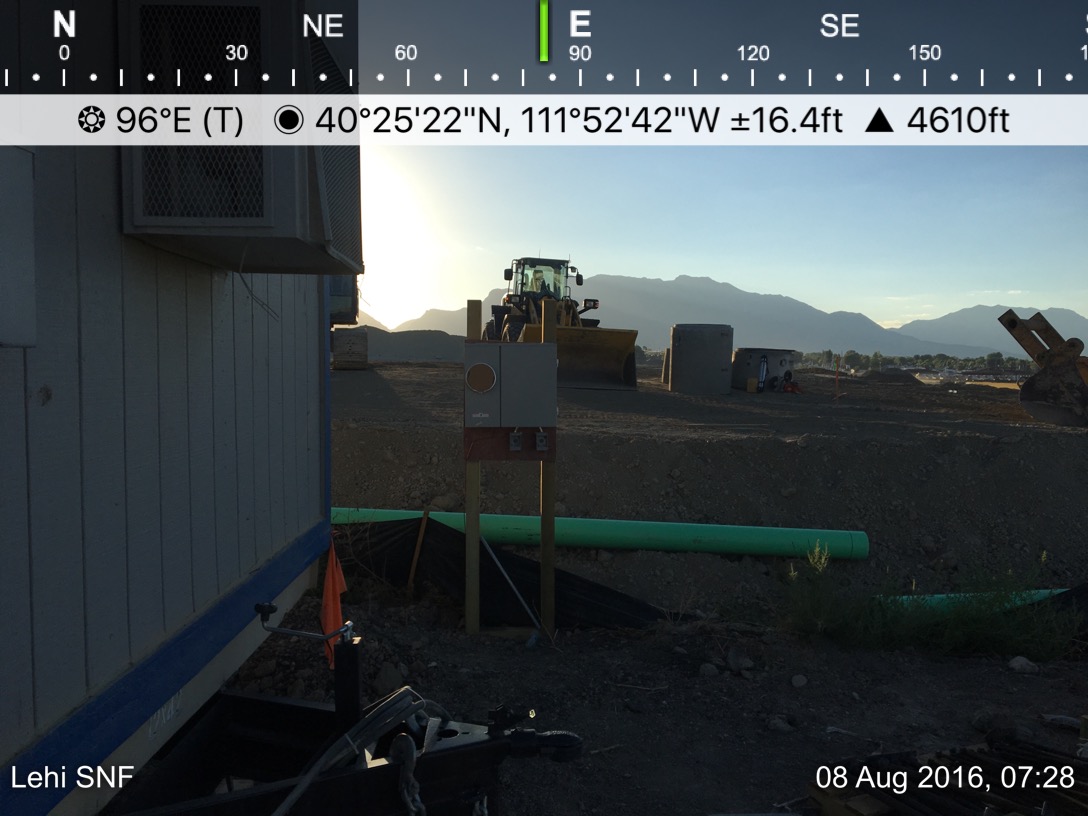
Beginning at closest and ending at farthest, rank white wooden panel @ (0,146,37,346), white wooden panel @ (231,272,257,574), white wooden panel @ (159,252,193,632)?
1. white wooden panel @ (0,146,37,346)
2. white wooden panel @ (159,252,193,632)
3. white wooden panel @ (231,272,257,574)

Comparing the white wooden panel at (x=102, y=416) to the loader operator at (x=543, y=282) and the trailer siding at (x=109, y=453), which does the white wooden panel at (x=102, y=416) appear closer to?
the trailer siding at (x=109, y=453)

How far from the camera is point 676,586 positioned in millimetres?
7395

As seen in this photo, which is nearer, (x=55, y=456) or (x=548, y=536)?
(x=55, y=456)

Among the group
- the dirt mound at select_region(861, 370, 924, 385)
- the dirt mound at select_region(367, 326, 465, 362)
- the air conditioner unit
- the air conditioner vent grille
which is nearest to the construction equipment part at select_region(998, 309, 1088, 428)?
the dirt mound at select_region(861, 370, 924, 385)

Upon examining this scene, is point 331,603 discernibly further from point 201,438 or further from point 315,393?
point 201,438

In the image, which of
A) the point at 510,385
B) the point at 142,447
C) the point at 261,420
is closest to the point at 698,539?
the point at 510,385

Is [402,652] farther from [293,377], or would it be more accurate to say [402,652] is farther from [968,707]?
[968,707]

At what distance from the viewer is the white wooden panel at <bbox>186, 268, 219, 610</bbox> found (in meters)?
2.98

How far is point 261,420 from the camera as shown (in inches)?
151

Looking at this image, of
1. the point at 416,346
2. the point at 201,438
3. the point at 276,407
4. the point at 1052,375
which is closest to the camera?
the point at 201,438

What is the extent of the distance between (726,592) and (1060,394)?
33.7 ft

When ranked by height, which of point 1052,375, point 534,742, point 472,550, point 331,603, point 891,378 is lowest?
point 472,550

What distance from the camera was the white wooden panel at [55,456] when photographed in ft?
6.64

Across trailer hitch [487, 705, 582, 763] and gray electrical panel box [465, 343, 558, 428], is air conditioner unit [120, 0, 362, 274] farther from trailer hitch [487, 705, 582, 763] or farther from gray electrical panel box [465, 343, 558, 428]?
gray electrical panel box [465, 343, 558, 428]
